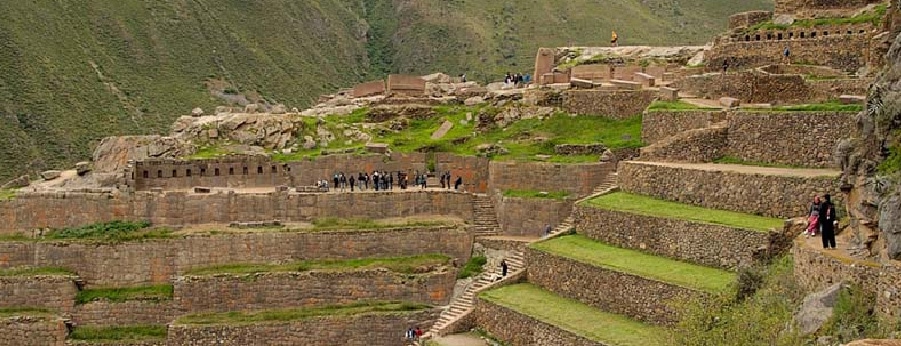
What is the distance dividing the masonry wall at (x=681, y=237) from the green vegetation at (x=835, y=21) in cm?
968

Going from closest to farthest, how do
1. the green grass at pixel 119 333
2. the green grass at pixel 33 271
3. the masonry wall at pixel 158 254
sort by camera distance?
the green grass at pixel 119 333, the green grass at pixel 33 271, the masonry wall at pixel 158 254

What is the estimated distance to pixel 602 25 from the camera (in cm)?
8356

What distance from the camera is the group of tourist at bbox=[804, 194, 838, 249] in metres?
22.0

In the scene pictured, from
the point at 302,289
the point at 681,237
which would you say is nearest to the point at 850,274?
the point at 681,237

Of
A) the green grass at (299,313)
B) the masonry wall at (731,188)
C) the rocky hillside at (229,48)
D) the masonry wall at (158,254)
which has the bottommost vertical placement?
the green grass at (299,313)

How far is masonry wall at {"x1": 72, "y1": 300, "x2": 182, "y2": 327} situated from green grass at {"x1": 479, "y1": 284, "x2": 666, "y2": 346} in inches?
362

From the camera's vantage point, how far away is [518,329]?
1153 inches

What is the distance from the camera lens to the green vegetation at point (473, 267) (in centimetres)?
3541

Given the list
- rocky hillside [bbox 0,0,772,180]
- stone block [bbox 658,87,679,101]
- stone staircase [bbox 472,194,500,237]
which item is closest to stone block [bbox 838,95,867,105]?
stone block [bbox 658,87,679,101]

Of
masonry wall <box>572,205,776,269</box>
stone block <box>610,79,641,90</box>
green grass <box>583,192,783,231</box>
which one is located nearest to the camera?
masonry wall <box>572,205,776,269</box>

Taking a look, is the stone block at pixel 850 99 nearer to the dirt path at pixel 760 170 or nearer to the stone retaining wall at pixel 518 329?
the dirt path at pixel 760 170

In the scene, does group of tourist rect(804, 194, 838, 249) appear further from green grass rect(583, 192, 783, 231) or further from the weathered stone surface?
green grass rect(583, 192, 783, 231)

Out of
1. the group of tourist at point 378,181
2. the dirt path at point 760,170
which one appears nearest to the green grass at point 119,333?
the group of tourist at point 378,181

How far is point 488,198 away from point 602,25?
47519mm
